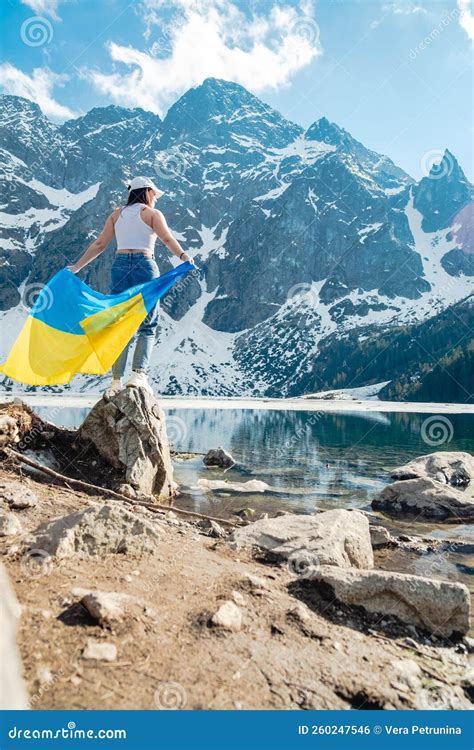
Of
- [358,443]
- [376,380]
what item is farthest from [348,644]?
[376,380]

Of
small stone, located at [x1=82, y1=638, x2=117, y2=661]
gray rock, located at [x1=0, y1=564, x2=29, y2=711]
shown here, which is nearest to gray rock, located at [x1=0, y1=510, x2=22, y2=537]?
gray rock, located at [x1=0, y1=564, x2=29, y2=711]

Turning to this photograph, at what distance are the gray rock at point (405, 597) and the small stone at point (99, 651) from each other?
8.00 ft

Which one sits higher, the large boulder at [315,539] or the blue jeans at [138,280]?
the blue jeans at [138,280]

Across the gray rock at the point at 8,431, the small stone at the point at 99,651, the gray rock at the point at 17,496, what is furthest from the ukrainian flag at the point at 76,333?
the small stone at the point at 99,651

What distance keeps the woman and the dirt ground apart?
15.4ft

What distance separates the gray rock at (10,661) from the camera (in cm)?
261

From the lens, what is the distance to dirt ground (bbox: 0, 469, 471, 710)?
112 inches

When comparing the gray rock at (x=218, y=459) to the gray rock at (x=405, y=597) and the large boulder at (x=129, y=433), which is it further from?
the gray rock at (x=405, y=597)

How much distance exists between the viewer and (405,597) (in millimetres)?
4777

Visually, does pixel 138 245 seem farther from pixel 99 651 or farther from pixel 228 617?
pixel 99 651

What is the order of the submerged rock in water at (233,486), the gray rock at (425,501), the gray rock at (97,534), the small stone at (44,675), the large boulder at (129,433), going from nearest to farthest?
the small stone at (44,675) → the gray rock at (97,534) → the large boulder at (129,433) → the gray rock at (425,501) → the submerged rock in water at (233,486)

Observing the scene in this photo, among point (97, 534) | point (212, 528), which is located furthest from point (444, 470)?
point (97, 534)

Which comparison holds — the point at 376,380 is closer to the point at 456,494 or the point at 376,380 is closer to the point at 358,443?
the point at 358,443

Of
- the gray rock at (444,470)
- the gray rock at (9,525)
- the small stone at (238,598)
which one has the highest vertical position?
the gray rock at (444,470)
